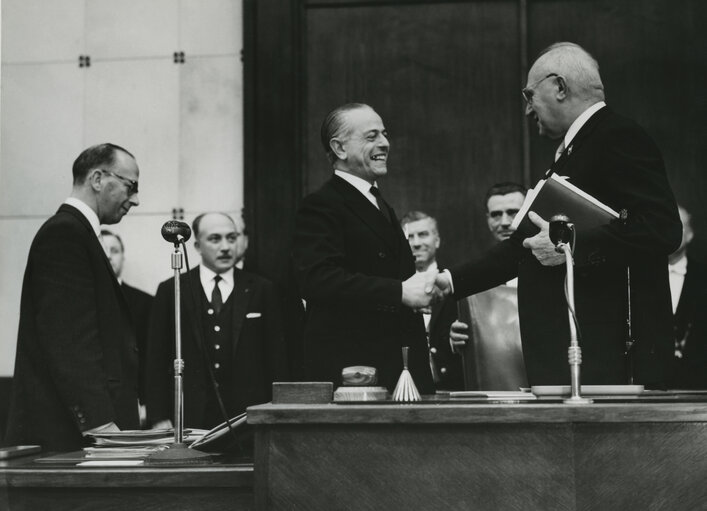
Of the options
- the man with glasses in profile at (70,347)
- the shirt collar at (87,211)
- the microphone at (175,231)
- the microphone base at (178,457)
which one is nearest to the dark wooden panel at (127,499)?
the microphone base at (178,457)

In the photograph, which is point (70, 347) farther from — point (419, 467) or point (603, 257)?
point (603, 257)

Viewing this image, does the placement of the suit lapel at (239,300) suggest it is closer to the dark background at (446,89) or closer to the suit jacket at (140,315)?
the dark background at (446,89)

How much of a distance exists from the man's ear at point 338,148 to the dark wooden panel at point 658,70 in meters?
2.72

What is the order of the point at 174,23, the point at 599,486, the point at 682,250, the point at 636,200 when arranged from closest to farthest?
1. the point at 599,486
2. the point at 636,200
3. the point at 682,250
4. the point at 174,23

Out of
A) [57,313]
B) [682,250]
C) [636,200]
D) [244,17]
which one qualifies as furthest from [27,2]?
[636,200]

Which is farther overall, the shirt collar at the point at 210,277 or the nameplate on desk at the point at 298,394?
the shirt collar at the point at 210,277

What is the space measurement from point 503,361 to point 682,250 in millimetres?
1881

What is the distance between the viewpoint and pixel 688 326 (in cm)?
→ 523

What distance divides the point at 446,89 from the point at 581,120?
308 centimetres

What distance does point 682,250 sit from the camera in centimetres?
553

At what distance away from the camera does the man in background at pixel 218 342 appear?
5.07 m

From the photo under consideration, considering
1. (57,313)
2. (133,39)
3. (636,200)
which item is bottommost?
(57,313)

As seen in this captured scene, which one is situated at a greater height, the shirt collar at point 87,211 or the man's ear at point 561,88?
the man's ear at point 561,88

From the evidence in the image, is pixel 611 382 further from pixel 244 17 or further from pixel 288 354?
pixel 244 17
